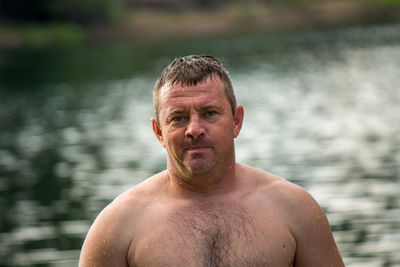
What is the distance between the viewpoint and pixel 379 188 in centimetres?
1540

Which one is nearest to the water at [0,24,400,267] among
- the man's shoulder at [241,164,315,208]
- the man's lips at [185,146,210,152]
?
the man's shoulder at [241,164,315,208]

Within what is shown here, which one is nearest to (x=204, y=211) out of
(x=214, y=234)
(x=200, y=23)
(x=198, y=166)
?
(x=214, y=234)

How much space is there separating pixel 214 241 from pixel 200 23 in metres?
81.8

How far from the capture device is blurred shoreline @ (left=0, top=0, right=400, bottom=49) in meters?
73.7

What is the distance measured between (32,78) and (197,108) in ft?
147

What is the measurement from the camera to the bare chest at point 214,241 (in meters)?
3.34

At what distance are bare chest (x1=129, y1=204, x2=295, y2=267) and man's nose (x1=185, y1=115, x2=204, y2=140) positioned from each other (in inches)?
17.4

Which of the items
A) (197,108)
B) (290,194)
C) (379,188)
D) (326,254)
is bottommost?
(379,188)

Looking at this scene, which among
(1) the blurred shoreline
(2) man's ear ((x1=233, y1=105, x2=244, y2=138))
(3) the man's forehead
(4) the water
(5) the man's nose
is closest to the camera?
(5) the man's nose

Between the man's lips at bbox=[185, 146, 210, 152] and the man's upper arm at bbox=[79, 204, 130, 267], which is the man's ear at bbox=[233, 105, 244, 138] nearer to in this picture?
the man's lips at bbox=[185, 146, 210, 152]

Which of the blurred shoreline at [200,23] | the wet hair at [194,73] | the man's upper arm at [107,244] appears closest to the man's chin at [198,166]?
the wet hair at [194,73]

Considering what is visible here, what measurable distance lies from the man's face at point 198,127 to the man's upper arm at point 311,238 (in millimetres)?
454

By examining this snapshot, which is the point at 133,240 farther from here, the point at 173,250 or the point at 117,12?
the point at 117,12

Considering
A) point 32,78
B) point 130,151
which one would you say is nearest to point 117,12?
point 32,78
